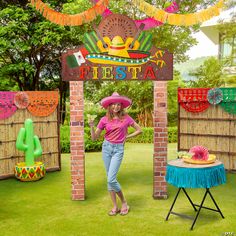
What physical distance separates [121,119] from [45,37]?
11.7 m

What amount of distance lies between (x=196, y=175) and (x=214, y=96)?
4.47 metres

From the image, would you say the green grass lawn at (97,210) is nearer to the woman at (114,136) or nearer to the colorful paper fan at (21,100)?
the woman at (114,136)

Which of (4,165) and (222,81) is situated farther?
(222,81)

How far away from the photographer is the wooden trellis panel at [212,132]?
9070mm

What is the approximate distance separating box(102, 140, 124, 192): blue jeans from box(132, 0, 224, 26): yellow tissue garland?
2.52 metres

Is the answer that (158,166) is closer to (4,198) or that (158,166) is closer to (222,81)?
(4,198)

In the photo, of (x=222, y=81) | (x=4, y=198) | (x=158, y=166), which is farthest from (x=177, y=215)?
(x=222, y=81)

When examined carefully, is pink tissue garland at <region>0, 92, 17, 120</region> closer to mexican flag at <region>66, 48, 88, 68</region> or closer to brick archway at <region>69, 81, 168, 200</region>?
brick archway at <region>69, 81, 168, 200</region>

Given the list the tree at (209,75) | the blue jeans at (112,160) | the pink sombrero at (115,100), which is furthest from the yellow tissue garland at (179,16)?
the tree at (209,75)

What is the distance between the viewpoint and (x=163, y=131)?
21.6 ft

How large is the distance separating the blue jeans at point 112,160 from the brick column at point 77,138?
37.9 inches

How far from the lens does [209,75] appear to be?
1925cm

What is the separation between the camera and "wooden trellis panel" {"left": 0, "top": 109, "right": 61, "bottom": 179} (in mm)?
8602

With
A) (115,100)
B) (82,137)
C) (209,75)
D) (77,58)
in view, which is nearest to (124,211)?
(82,137)
